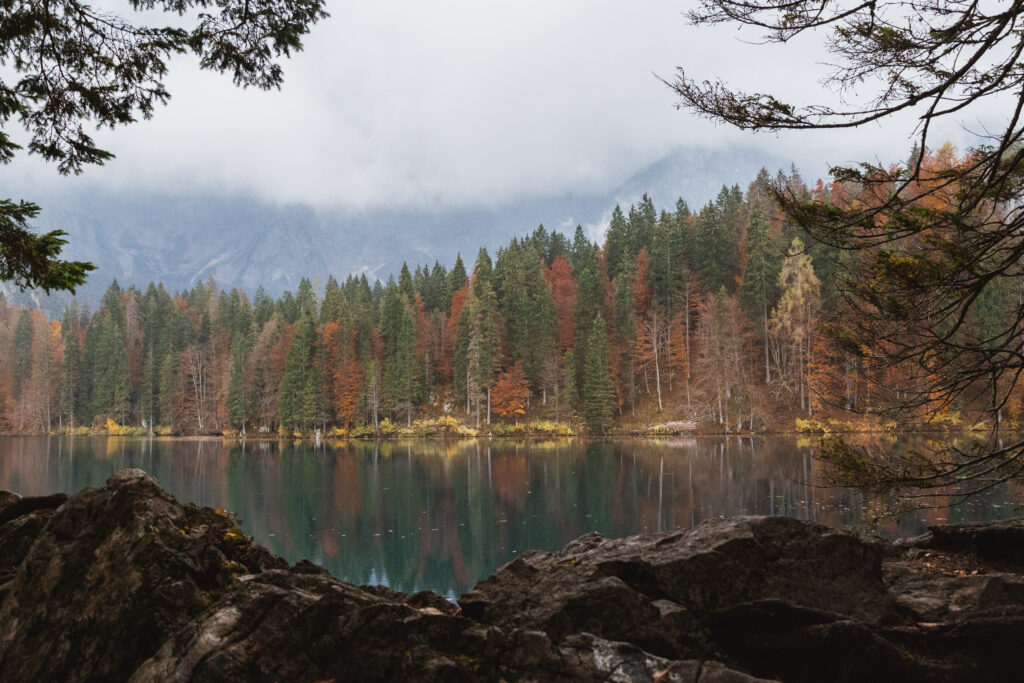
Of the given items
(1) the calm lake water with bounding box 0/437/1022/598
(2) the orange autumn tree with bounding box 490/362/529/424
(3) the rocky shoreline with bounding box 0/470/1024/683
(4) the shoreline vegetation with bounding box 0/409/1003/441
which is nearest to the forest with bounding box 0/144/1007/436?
(2) the orange autumn tree with bounding box 490/362/529/424

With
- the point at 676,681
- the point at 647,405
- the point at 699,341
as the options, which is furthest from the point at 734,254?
the point at 676,681

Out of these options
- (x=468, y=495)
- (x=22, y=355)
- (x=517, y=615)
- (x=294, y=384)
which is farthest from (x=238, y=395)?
(x=517, y=615)

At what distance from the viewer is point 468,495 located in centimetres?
2511

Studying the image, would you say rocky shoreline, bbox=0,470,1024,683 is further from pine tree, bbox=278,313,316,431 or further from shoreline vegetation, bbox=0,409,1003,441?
pine tree, bbox=278,313,316,431

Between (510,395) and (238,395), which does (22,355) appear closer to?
(238,395)

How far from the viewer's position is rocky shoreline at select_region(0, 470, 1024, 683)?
3721 mm

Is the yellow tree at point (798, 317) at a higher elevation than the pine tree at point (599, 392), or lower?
higher

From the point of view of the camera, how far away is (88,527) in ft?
15.2

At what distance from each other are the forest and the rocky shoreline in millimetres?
38782

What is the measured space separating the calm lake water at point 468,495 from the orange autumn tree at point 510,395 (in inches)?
472

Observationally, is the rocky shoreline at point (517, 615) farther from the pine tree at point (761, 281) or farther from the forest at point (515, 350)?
the pine tree at point (761, 281)

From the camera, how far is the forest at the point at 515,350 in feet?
161

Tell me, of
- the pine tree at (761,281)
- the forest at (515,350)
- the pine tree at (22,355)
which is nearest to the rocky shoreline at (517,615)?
the forest at (515,350)

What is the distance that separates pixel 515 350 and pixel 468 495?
35000mm
